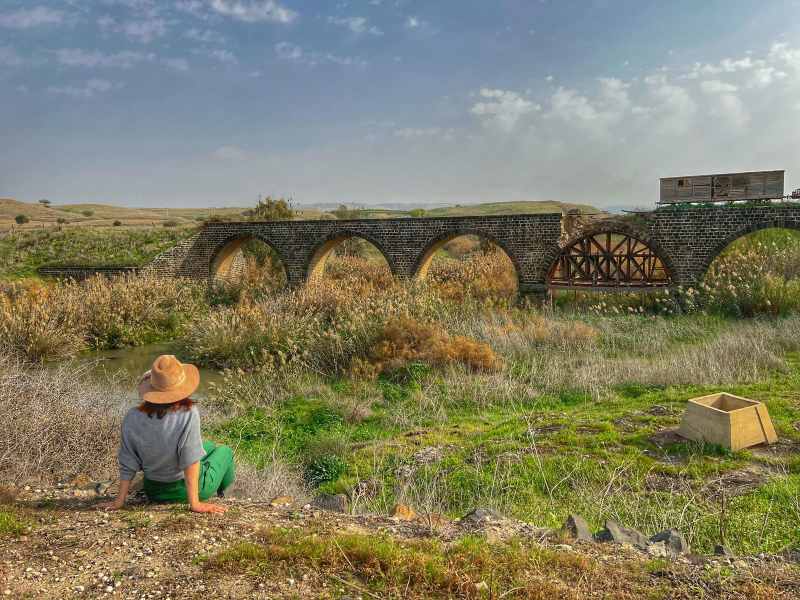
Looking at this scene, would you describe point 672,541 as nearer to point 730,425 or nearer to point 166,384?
point 730,425

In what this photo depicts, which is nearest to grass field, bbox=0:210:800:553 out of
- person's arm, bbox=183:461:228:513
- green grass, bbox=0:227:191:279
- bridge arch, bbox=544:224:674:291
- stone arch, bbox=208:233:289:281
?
bridge arch, bbox=544:224:674:291

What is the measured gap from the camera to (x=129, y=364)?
13.8 metres

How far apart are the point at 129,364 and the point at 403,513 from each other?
444 inches

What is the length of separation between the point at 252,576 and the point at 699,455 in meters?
4.78

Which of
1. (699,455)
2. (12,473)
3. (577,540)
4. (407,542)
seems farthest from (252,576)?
(699,455)

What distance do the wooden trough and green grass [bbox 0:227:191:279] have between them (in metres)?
19.8

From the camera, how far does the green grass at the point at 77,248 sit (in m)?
22.0

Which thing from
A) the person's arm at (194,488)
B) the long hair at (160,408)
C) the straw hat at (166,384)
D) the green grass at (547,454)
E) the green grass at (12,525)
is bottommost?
the green grass at (547,454)

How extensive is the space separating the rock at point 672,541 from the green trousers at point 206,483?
321 centimetres

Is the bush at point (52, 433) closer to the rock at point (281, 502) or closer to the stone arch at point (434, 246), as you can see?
the rock at point (281, 502)

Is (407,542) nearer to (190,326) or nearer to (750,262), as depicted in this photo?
(190,326)

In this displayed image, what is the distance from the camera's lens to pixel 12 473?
16.6 ft

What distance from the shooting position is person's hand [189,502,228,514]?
4031 millimetres

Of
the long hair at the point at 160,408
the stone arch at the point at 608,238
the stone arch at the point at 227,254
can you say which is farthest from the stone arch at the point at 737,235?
the long hair at the point at 160,408
